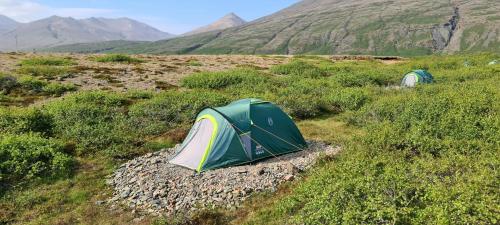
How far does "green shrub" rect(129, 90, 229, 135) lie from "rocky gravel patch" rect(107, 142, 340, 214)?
5103 mm

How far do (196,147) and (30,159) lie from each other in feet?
22.2

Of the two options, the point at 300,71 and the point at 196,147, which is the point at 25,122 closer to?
the point at 196,147

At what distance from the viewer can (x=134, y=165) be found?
17.6 meters

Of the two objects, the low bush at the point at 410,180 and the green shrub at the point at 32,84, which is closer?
the low bush at the point at 410,180

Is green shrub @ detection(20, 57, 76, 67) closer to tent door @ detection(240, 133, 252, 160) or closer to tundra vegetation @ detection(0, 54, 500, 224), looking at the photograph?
tundra vegetation @ detection(0, 54, 500, 224)

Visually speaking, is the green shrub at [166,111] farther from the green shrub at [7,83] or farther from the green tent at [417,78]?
the green tent at [417,78]

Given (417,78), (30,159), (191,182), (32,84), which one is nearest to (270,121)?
(191,182)

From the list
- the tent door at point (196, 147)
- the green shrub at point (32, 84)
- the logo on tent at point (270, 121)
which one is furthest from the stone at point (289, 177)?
the green shrub at point (32, 84)

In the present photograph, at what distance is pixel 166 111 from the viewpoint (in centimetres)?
2489

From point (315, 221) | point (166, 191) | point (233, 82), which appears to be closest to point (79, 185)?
point (166, 191)

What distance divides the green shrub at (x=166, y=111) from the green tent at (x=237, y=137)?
5.15 meters

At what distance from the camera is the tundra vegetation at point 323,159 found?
34.2ft

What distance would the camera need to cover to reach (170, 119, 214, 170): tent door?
1708 cm

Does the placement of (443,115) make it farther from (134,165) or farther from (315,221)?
(134,165)
